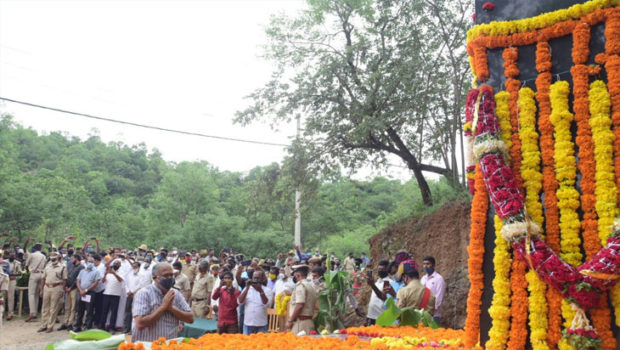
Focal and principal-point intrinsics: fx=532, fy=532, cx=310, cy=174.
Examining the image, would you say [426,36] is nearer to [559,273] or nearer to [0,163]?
[559,273]

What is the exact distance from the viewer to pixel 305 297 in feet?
29.0

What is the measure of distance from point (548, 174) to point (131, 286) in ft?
40.7

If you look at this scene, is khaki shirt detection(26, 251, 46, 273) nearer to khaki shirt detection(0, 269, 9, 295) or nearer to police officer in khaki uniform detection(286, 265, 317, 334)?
khaki shirt detection(0, 269, 9, 295)

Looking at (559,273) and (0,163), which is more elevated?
(0,163)

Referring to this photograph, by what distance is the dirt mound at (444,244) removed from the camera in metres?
13.0

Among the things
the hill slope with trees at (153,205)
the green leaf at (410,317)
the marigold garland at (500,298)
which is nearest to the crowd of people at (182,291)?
the green leaf at (410,317)

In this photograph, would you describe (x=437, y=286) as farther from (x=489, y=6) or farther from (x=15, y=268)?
(x=15, y=268)

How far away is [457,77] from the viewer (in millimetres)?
15867

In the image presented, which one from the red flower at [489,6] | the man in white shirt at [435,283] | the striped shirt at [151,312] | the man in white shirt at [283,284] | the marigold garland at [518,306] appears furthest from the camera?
the man in white shirt at [283,284]

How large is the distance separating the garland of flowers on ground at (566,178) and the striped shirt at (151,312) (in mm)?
4276

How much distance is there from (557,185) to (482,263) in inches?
37.9

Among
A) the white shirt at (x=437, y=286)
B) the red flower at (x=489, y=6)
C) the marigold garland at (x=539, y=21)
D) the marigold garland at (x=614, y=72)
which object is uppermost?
the red flower at (x=489, y=6)

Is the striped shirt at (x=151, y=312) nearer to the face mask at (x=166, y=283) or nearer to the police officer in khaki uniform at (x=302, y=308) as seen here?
the face mask at (x=166, y=283)

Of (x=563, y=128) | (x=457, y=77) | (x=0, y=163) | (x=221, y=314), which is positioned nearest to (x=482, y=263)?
(x=563, y=128)
